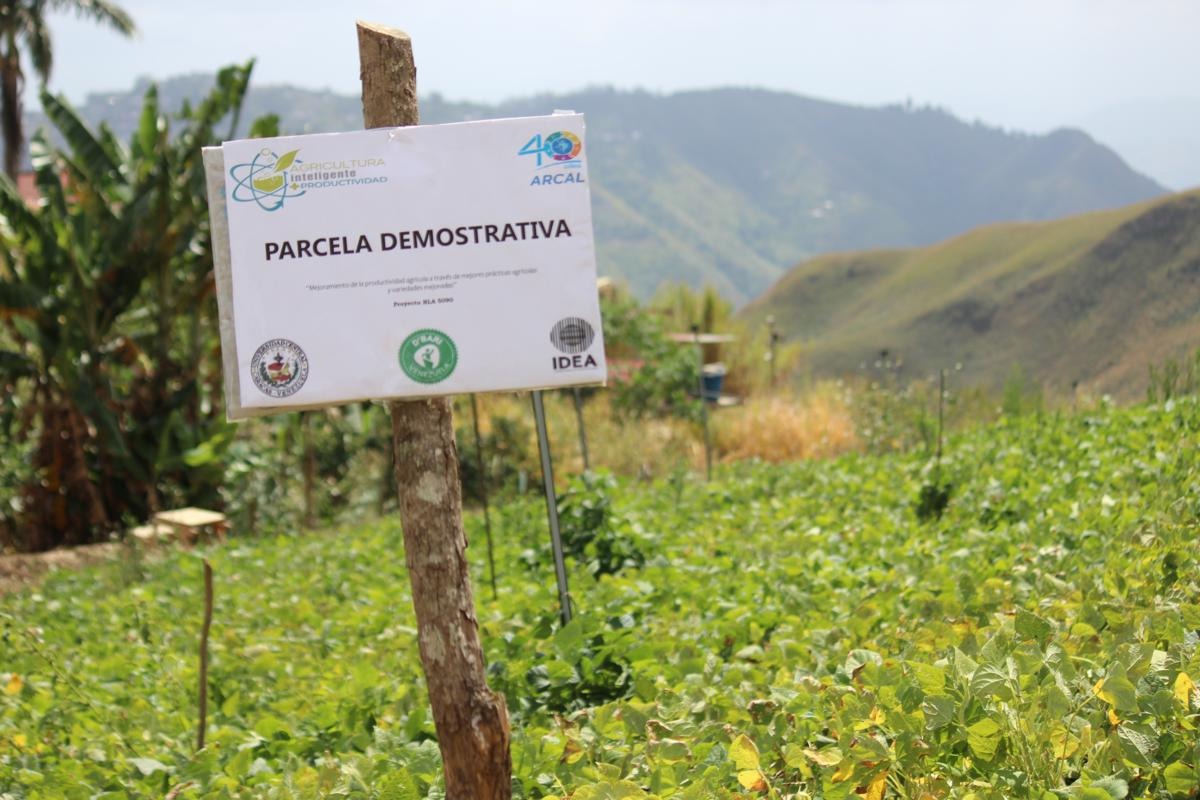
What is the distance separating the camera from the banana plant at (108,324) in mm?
10438

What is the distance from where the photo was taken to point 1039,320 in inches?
814

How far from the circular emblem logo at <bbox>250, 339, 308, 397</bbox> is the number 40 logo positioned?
83 centimetres

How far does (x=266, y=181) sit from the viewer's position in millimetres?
2982

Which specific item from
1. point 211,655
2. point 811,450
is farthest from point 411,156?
point 811,450

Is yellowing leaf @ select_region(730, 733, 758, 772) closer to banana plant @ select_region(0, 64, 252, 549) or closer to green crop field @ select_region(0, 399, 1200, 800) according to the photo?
green crop field @ select_region(0, 399, 1200, 800)

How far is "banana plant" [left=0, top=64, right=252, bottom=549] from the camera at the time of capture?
10.4 metres

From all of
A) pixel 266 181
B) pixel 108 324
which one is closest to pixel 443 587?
pixel 266 181

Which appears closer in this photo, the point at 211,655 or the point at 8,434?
the point at 211,655

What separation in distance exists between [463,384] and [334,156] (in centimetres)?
70

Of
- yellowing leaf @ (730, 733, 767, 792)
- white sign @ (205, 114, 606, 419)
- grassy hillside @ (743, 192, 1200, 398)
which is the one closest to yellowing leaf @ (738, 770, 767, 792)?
yellowing leaf @ (730, 733, 767, 792)

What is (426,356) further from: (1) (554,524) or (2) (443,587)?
(1) (554,524)

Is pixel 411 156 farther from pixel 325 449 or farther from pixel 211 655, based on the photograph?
pixel 325 449

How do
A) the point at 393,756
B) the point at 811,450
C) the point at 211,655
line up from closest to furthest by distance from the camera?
the point at 393,756, the point at 211,655, the point at 811,450

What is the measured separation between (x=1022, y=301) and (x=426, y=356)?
2120 cm
